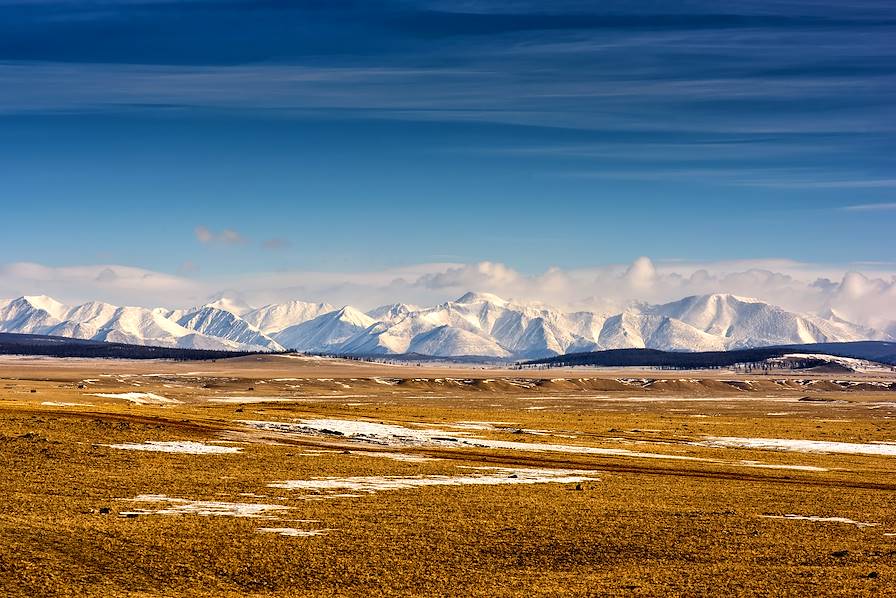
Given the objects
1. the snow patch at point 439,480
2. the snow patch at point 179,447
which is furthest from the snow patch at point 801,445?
the snow patch at point 179,447

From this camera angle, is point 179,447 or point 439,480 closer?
point 439,480

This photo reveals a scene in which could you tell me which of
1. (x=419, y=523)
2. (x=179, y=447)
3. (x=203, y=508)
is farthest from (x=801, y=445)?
(x=203, y=508)

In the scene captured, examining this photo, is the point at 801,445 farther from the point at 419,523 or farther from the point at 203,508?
the point at 203,508

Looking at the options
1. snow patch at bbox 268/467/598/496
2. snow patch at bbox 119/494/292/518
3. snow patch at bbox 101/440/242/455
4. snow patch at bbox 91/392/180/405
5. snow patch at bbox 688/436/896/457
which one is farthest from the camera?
snow patch at bbox 91/392/180/405

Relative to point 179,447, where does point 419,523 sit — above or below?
below

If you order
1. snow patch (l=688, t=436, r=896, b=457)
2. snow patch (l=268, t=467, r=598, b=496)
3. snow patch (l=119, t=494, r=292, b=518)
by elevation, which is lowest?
snow patch (l=688, t=436, r=896, b=457)

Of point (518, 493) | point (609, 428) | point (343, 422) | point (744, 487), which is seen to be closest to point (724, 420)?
point (609, 428)

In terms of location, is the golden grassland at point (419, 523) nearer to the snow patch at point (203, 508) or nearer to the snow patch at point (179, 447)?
the snow patch at point (203, 508)

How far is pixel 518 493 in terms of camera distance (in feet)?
132

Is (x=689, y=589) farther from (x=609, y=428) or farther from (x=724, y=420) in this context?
(x=724, y=420)

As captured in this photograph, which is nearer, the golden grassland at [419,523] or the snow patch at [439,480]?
the golden grassland at [419,523]

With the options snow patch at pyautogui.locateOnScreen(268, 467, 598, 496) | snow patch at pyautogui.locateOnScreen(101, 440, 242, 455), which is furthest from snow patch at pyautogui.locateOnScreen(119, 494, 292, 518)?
snow patch at pyautogui.locateOnScreen(101, 440, 242, 455)

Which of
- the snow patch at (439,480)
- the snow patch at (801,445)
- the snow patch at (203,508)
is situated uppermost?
the snow patch at (203,508)

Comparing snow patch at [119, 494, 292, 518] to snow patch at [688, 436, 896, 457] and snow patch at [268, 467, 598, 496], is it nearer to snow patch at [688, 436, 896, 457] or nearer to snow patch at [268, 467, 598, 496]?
snow patch at [268, 467, 598, 496]
